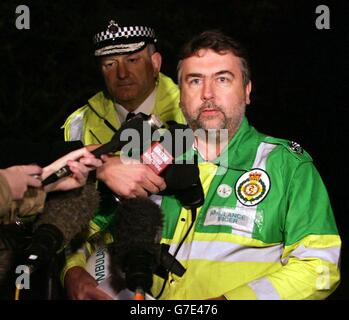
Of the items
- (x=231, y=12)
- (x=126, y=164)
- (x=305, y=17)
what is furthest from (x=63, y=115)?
(x=126, y=164)

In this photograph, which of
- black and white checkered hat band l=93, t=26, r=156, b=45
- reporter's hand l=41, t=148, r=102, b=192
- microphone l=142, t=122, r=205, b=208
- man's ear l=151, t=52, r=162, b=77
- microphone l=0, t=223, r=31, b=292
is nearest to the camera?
reporter's hand l=41, t=148, r=102, b=192

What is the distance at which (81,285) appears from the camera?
Answer: 2.83 meters

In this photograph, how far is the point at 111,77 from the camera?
3.64m

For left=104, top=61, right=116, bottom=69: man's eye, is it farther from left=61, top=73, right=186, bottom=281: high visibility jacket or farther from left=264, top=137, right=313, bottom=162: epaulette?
left=264, top=137, right=313, bottom=162: epaulette

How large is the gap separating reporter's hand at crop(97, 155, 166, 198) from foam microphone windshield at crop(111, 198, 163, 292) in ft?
0.28

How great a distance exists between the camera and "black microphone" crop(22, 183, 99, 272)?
7.14 feet

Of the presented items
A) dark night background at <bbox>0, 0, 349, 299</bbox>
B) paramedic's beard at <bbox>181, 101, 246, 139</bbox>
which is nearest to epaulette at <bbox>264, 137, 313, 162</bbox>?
paramedic's beard at <bbox>181, 101, 246, 139</bbox>

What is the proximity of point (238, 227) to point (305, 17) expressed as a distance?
6.85ft

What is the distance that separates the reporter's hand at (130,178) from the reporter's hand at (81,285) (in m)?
0.39

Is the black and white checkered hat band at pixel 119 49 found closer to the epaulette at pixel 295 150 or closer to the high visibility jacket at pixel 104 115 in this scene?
the high visibility jacket at pixel 104 115

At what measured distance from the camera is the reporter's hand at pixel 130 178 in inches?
99.3

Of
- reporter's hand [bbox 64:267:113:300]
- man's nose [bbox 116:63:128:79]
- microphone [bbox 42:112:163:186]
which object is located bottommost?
reporter's hand [bbox 64:267:113:300]

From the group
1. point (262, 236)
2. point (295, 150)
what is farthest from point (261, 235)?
point (295, 150)

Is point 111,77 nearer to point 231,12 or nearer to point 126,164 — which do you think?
point 126,164
